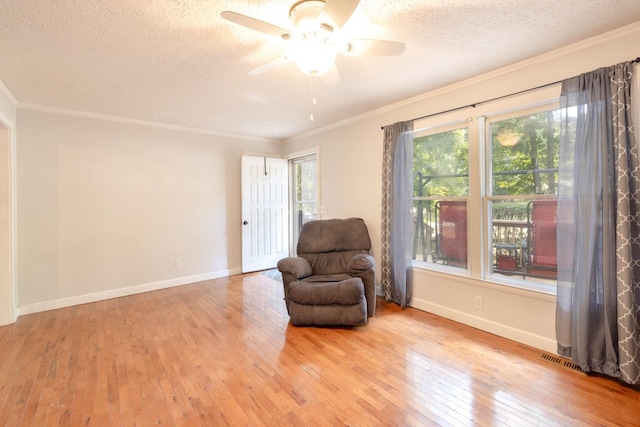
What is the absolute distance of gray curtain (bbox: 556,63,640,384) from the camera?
183 cm

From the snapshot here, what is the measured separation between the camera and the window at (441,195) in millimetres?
2947

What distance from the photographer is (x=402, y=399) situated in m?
1.77

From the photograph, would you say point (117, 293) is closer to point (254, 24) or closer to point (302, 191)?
point (302, 191)

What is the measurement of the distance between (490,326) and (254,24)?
296 centimetres

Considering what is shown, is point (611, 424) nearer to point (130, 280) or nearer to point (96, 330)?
point (96, 330)

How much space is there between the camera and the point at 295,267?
298 cm

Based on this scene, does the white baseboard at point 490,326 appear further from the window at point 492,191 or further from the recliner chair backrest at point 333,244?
the recliner chair backrest at point 333,244

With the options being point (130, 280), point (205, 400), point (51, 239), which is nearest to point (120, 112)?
point (51, 239)

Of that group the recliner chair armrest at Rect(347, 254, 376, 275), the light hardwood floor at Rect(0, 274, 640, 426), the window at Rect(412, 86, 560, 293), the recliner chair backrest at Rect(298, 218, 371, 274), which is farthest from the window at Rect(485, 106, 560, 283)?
the recliner chair backrest at Rect(298, 218, 371, 274)

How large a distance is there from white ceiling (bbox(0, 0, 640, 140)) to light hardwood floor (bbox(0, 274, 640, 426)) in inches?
91.7

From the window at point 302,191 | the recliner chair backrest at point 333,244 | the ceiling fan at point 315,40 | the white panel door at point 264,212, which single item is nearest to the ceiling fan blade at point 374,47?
the ceiling fan at point 315,40

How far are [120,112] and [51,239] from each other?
168 centimetres

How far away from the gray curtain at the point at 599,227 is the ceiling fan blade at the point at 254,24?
209 cm

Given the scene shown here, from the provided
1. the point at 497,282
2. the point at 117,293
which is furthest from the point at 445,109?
the point at 117,293
